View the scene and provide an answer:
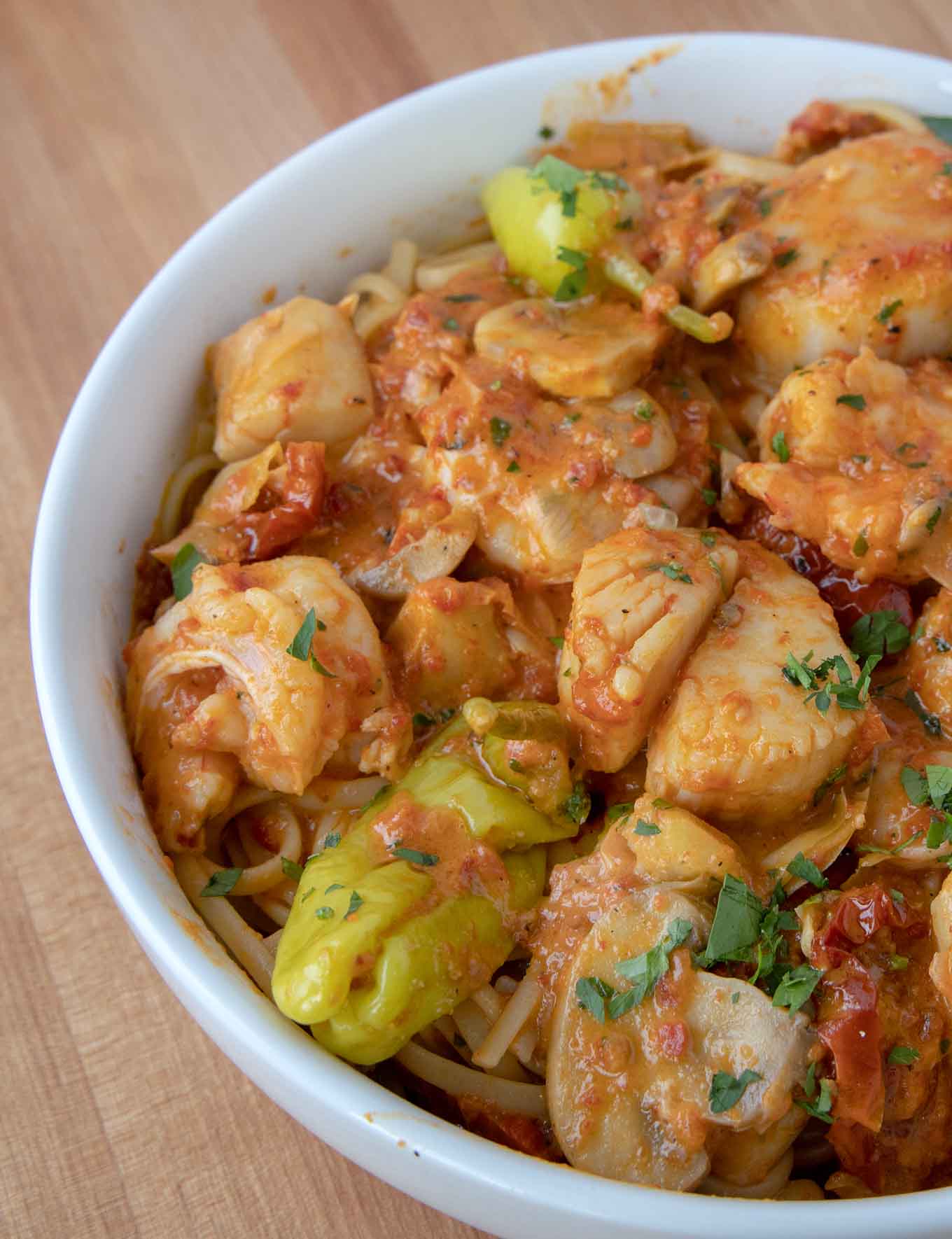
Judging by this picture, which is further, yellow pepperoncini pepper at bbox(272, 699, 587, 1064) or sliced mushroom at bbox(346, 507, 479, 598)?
sliced mushroom at bbox(346, 507, 479, 598)

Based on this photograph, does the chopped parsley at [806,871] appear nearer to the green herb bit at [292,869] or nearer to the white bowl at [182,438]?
the white bowl at [182,438]

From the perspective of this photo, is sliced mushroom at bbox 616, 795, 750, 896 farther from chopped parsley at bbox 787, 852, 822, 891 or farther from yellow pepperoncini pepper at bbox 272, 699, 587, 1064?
yellow pepperoncini pepper at bbox 272, 699, 587, 1064

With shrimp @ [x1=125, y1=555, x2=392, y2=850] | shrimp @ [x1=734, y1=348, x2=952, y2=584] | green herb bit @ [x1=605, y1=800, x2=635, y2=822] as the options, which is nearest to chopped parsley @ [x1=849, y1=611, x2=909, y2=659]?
shrimp @ [x1=734, y1=348, x2=952, y2=584]

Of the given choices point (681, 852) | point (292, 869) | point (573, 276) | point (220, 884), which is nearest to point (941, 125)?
point (573, 276)

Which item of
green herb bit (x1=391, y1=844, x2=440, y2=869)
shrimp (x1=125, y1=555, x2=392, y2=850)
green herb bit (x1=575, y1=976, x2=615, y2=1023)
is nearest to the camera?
green herb bit (x1=575, y1=976, x2=615, y2=1023)

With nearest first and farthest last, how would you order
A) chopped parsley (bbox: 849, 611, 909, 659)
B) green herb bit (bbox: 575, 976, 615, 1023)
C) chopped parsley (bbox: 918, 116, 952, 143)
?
green herb bit (bbox: 575, 976, 615, 1023) < chopped parsley (bbox: 849, 611, 909, 659) < chopped parsley (bbox: 918, 116, 952, 143)

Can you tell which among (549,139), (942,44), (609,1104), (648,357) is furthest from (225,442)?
(942,44)
